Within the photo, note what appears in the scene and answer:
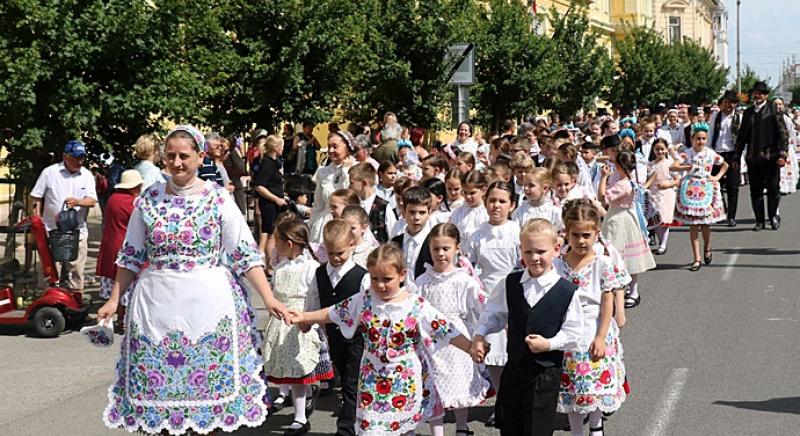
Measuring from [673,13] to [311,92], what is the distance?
269 feet

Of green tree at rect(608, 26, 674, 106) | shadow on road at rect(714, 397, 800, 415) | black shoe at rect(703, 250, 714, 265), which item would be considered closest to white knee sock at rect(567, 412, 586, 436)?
shadow on road at rect(714, 397, 800, 415)

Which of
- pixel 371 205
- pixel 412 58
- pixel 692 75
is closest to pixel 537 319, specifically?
pixel 371 205

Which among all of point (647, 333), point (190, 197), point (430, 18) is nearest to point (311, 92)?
point (430, 18)

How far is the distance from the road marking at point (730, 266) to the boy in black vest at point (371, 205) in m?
5.64

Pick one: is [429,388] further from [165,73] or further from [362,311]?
[165,73]

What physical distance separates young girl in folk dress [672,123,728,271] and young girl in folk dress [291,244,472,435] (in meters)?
9.41

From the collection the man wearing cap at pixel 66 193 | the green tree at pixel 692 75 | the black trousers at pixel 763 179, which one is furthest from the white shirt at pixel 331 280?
the green tree at pixel 692 75

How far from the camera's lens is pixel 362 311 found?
21.2 ft

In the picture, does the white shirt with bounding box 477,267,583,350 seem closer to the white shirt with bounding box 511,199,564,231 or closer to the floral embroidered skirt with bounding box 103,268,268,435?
the floral embroidered skirt with bounding box 103,268,268,435

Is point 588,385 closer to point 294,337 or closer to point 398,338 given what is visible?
point 398,338

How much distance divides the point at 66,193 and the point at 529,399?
7.69 m

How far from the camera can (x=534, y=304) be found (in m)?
6.17

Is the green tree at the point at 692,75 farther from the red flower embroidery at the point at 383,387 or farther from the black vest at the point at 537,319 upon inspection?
the red flower embroidery at the point at 383,387

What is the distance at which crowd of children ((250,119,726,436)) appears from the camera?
6195 mm
